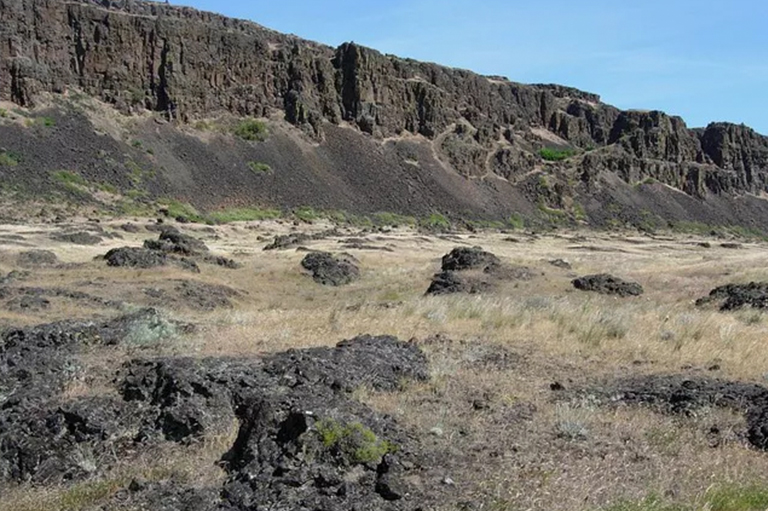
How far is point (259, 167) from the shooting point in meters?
87.2

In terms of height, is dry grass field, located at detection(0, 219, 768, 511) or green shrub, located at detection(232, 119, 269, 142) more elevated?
green shrub, located at detection(232, 119, 269, 142)

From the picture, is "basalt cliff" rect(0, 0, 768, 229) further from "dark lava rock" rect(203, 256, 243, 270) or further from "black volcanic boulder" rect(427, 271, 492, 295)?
"black volcanic boulder" rect(427, 271, 492, 295)

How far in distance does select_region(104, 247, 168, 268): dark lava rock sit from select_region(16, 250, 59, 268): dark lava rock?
2.44m

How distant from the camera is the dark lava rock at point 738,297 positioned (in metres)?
19.5

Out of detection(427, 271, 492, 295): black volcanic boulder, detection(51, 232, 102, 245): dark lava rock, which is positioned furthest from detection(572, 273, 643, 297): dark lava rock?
detection(51, 232, 102, 245): dark lava rock

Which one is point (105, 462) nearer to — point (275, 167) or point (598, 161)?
point (275, 167)

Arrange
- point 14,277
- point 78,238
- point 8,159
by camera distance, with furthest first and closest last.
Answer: point 8,159, point 78,238, point 14,277

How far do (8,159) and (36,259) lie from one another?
4319cm

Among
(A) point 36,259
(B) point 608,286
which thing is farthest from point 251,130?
(B) point 608,286

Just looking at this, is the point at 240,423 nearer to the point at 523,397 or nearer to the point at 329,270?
the point at 523,397

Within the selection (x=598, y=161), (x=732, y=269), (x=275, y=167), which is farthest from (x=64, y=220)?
(x=598, y=161)

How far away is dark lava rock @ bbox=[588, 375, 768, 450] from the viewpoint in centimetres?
818

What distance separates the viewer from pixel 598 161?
132 metres

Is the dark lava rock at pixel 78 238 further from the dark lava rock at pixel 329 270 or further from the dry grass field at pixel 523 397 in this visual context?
the dry grass field at pixel 523 397
